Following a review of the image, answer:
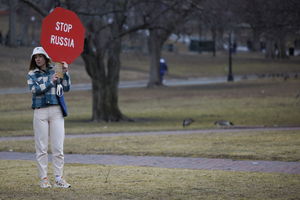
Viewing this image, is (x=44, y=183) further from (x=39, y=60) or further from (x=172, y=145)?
(x=172, y=145)

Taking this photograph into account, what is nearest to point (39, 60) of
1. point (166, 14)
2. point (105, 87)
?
point (105, 87)

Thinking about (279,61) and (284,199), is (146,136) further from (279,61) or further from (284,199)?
(279,61)

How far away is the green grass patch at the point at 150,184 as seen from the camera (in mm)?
9344

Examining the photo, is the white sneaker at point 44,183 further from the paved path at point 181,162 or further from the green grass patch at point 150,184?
the paved path at point 181,162

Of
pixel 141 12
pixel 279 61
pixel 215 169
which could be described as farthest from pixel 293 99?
pixel 279 61

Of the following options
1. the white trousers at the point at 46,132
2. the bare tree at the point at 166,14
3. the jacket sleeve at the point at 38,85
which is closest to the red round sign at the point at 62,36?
the jacket sleeve at the point at 38,85

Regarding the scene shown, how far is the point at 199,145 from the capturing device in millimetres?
16391

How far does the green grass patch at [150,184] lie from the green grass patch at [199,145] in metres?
2.53

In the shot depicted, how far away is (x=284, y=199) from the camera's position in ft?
29.6

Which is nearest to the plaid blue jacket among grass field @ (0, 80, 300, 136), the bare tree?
grass field @ (0, 80, 300, 136)

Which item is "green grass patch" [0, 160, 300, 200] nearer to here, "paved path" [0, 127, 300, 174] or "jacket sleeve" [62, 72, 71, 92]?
"paved path" [0, 127, 300, 174]

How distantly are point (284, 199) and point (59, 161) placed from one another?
296 cm

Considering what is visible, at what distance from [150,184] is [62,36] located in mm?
2432

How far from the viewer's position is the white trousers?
970 cm
